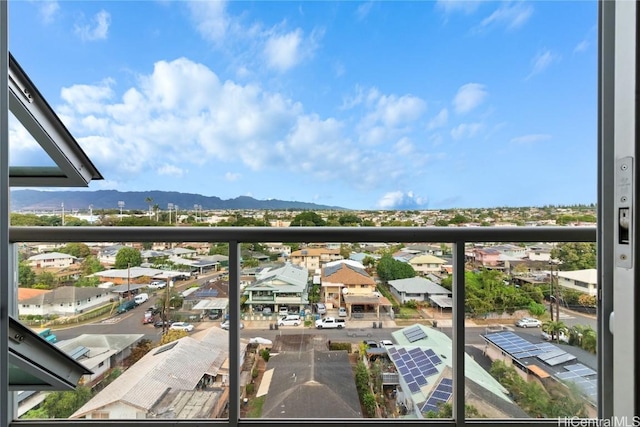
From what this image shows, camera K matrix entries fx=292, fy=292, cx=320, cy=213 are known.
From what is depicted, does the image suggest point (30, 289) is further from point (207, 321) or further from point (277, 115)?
point (277, 115)

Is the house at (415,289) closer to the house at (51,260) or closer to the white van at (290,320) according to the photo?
the white van at (290,320)

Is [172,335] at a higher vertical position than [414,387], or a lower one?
higher

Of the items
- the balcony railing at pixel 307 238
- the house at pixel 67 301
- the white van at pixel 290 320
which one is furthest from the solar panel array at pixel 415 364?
the house at pixel 67 301

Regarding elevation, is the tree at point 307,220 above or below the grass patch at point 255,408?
above

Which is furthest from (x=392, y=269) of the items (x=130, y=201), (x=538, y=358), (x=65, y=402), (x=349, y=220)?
(x=65, y=402)

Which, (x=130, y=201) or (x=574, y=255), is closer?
(x=574, y=255)

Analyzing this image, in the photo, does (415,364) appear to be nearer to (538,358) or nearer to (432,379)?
(432,379)

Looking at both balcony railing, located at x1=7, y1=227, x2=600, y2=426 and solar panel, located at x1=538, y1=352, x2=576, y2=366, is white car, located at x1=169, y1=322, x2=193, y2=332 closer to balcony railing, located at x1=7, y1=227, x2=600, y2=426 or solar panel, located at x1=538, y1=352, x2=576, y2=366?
balcony railing, located at x1=7, y1=227, x2=600, y2=426
